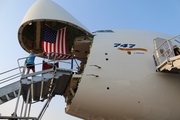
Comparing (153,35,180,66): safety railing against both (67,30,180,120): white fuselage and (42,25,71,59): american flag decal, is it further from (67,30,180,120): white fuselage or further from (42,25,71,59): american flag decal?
(42,25,71,59): american flag decal

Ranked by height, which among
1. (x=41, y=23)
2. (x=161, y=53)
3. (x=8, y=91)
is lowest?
(x=8, y=91)

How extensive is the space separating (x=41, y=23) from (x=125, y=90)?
6772mm

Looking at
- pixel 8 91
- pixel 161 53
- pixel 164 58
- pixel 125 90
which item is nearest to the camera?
pixel 8 91

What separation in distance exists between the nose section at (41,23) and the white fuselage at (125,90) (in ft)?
7.13

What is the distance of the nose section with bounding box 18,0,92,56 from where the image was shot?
34.3 feet

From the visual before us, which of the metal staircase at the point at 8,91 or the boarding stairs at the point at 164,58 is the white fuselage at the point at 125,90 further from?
the metal staircase at the point at 8,91

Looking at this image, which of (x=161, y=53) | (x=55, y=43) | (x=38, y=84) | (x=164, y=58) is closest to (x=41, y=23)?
(x=55, y=43)

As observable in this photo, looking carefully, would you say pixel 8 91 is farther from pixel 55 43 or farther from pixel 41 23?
pixel 41 23

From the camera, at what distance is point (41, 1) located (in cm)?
1180

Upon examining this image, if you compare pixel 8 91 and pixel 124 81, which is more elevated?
pixel 124 81

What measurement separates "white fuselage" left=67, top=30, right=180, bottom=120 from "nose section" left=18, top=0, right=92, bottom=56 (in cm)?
217

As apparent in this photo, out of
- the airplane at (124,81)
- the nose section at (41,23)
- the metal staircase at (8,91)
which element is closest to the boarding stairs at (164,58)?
the airplane at (124,81)

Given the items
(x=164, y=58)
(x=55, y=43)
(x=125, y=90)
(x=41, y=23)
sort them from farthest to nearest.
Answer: (x=41, y=23) → (x=55, y=43) → (x=164, y=58) → (x=125, y=90)

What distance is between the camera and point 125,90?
9.22 meters
